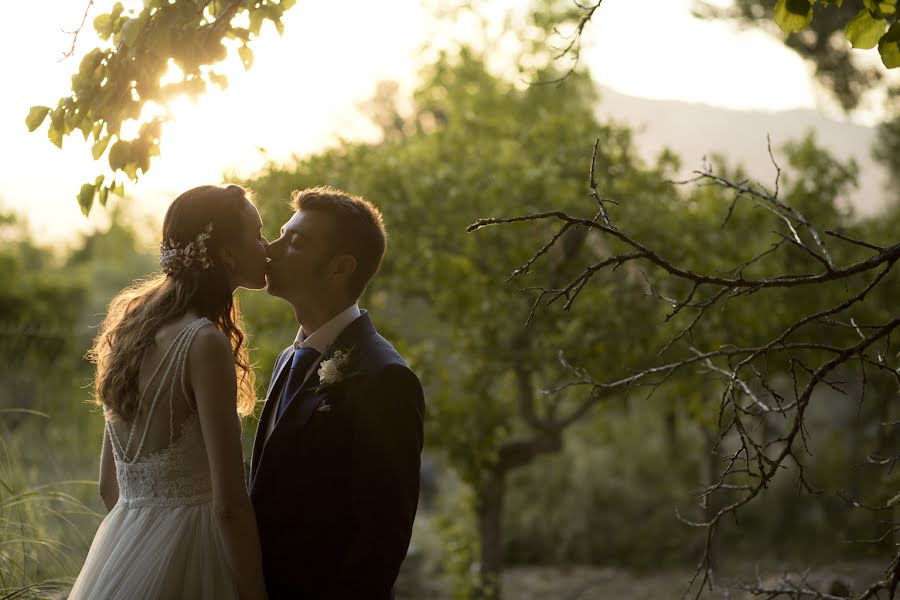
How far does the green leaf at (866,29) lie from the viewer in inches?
91.5

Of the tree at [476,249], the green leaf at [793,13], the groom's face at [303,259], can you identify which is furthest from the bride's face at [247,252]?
the tree at [476,249]

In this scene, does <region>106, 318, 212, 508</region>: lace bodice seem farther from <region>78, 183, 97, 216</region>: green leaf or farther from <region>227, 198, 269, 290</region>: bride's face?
<region>78, 183, 97, 216</region>: green leaf

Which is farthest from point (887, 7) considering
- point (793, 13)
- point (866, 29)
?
point (793, 13)

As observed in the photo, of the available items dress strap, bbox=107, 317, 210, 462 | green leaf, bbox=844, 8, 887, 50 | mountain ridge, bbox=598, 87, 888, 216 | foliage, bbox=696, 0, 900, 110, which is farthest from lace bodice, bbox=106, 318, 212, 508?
mountain ridge, bbox=598, 87, 888, 216

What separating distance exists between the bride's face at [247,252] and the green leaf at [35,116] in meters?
0.73

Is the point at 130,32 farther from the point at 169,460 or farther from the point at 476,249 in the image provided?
the point at 476,249

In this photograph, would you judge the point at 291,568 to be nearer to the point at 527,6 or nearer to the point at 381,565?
the point at 381,565

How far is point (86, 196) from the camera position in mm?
3025

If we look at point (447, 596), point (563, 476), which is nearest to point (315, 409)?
point (447, 596)

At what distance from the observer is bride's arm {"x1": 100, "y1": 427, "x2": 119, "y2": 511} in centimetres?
290

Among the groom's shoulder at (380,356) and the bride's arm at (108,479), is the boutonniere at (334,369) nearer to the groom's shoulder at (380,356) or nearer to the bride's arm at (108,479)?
the groom's shoulder at (380,356)

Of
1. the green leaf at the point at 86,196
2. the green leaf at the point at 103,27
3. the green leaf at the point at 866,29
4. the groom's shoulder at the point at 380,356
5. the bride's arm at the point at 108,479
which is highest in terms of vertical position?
the green leaf at the point at 103,27

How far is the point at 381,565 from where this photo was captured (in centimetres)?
257

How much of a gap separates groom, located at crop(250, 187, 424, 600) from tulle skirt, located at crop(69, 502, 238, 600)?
0.21 metres
